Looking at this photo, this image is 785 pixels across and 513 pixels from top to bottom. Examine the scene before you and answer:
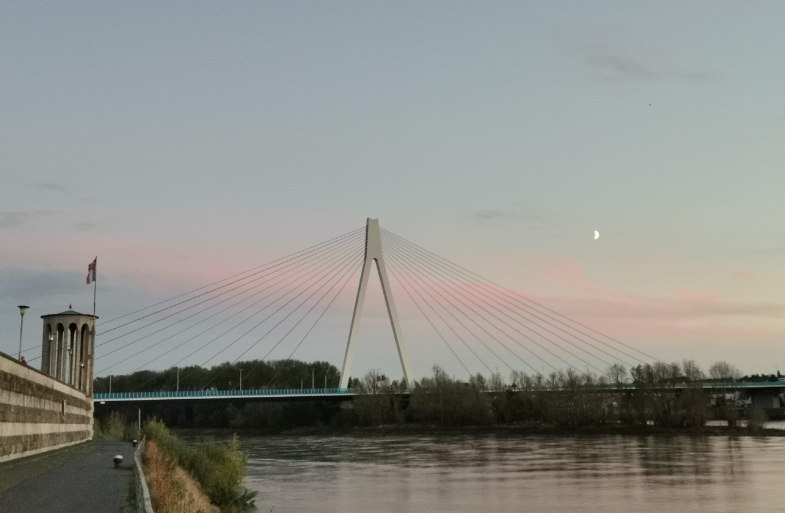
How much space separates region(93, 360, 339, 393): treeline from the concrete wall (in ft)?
375

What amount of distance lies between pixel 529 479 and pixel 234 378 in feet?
411

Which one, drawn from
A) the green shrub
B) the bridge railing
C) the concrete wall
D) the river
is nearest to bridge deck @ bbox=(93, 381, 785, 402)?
the bridge railing

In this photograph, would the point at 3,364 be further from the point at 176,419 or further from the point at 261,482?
the point at 176,419

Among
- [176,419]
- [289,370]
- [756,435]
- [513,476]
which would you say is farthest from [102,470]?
[289,370]

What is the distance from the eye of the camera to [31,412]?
30641mm

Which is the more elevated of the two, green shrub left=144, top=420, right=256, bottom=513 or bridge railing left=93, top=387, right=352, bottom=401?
bridge railing left=93, top=387, right=352, bottom=401

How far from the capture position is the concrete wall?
25828mm

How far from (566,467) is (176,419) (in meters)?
107

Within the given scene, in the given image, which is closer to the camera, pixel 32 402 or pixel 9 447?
pixel 9 447

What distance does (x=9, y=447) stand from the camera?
27.2 meters

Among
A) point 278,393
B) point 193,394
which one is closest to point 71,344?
point 193,394

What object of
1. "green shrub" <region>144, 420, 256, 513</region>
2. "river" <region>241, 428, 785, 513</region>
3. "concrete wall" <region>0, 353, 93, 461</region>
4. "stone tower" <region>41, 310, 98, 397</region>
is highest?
"stone tower" <region>41, 310, 98, 397</region>

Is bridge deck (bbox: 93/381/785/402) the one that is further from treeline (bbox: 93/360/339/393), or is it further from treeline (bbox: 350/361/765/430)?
treeline (bbox: 93/360/339/393)

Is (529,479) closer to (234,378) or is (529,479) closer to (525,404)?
(525,404)
